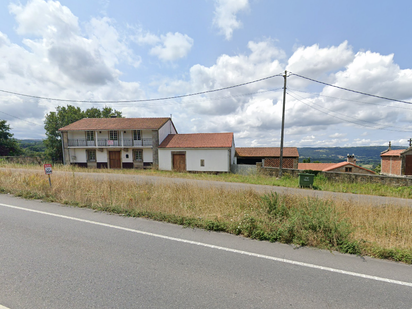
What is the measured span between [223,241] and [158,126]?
23642 millimetres

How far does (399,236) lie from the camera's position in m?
3.99

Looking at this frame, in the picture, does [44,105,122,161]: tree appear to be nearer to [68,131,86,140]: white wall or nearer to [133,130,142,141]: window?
[68,131,86,140]: white wall

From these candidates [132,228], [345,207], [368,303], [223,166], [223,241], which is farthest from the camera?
[223,166]

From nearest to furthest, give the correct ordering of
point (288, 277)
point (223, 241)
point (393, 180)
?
point (288, 277)
point (223, 241)
point (393, 180)

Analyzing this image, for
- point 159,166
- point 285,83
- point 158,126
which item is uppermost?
point 285,83

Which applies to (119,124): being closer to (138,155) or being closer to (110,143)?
(110,143)

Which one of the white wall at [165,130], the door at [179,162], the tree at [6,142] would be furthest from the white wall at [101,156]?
the tree at [6,142]

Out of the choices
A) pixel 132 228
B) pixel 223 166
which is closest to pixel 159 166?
pixel 223 166

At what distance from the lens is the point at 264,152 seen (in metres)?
27.1

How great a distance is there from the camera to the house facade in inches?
1021

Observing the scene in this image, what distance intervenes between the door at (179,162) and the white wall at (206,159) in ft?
1.79

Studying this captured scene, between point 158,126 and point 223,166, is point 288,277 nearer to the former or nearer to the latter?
point 223,166

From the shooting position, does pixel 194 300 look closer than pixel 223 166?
Yes

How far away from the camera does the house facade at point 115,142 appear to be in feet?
85.1
